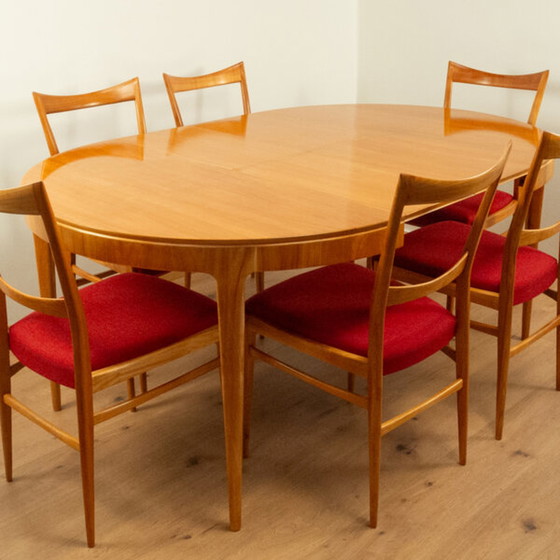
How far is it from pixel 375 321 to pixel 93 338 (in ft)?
2.10

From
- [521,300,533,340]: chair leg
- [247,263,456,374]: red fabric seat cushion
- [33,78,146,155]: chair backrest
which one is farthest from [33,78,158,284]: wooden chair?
[521,300,533,340]: chair leg

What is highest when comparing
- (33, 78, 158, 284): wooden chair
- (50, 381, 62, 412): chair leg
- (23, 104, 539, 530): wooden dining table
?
(33, 78, 158, 284): wooden chair

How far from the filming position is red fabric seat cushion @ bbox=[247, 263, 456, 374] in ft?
5.64

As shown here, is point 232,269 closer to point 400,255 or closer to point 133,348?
point 133,348

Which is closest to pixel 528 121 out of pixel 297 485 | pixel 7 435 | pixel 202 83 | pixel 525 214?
pixel 525 214

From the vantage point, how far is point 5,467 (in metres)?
1.97

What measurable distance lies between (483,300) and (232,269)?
858mm

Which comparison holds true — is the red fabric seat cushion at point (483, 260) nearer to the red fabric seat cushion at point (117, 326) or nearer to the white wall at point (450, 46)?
the red fabric seat cushion at point (117, 326)

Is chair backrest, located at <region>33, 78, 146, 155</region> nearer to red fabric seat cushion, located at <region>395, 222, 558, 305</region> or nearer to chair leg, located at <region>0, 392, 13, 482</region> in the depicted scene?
chair leg, located at <region>0, 392, 13, 482</region>

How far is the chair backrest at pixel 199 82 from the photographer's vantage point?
2725 mm

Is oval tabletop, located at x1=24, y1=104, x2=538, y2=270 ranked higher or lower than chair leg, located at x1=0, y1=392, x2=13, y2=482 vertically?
higher

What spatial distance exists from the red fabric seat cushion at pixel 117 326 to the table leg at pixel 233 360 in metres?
0.15

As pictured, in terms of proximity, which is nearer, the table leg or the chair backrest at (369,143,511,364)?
the chair backrest at (369,143,511,364)

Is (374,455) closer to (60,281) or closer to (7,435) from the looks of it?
(60,281)
